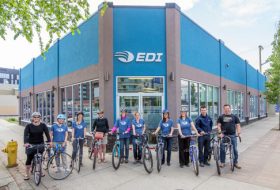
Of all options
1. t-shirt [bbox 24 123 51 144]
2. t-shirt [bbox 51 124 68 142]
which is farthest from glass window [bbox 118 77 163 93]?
t-shirt [bbox 24 123 51 144]

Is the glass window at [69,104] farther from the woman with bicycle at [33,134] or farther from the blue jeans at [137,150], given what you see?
the woman with bicycle at [33,134]

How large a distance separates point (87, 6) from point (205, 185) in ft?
18.4

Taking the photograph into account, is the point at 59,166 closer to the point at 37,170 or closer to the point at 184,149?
the point at 37,170

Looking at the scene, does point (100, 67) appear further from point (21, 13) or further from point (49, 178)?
point (49, 178)

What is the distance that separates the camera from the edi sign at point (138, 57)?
9.23m

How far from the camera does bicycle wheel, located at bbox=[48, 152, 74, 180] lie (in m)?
6.10

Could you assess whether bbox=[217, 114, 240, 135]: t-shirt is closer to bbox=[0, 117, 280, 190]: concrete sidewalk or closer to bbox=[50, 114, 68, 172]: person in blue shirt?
bbox=[0, 117, 280, 190]: concrete sidewalk

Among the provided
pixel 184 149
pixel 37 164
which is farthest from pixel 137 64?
pixel 37 164

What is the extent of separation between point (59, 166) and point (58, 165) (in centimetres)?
5

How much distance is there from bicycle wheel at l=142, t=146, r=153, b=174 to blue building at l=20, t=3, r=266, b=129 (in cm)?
300

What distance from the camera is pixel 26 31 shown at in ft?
21.7

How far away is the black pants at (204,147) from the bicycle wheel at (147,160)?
168 centimetres

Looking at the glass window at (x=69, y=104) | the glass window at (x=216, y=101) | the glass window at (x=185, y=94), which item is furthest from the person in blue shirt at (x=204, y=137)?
the glass window at (x=69, y=104)

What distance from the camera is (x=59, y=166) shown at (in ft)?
20.3
